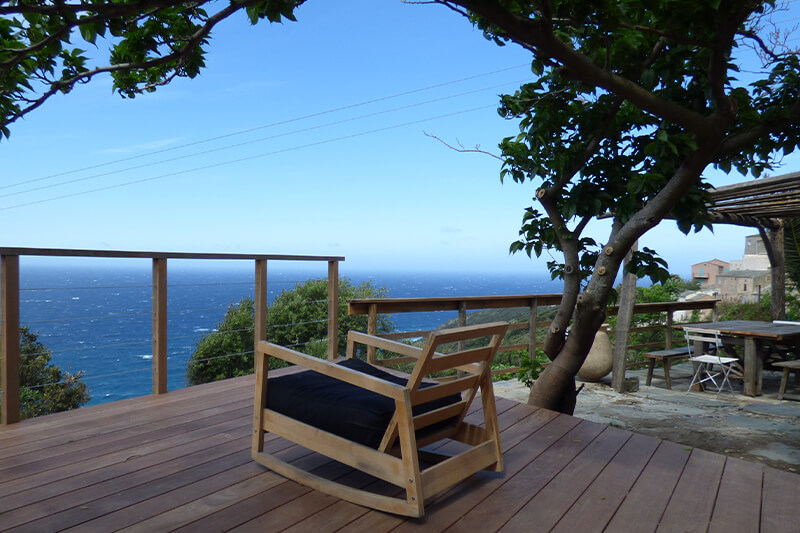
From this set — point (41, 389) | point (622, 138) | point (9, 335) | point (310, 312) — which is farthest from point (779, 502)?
point (41, 389)

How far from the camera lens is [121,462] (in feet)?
7.61

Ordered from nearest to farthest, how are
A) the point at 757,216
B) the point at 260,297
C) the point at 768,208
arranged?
the point at 260,297
the point at 768,208
the point at 757,216

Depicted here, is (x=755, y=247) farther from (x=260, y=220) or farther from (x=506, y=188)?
(x=260, y=220)

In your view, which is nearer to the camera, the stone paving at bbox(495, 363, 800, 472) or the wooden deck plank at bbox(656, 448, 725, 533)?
the wooden deck plank at bbox(656, 448, 725, 533)

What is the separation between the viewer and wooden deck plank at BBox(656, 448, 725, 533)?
193cm

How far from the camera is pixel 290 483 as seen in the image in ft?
7.10

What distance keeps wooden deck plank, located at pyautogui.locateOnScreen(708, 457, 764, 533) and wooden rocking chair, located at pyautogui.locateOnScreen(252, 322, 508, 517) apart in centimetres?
84

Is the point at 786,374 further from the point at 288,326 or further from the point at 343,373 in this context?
the point at 288,326

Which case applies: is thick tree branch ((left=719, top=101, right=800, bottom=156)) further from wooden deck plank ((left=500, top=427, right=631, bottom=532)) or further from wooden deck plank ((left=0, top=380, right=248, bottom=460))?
wooden deck plank ((left=0, top=380, right=248, bottom=460))

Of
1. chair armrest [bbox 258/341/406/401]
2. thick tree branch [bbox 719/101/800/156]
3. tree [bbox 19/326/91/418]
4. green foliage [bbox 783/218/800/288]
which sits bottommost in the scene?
tree [bbox 19/326/91/418]

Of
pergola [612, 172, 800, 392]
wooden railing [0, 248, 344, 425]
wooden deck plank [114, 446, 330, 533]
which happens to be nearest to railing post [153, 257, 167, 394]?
wooden railing [0, 248, 344, 425]

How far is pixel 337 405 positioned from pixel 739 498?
169cm

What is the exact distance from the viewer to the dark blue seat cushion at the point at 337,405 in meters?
1.99

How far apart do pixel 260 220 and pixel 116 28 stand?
2583 inches
